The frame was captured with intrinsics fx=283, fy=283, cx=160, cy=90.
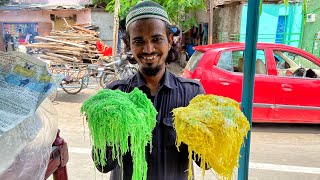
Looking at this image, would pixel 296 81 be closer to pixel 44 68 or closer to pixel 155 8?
pixel 155 8

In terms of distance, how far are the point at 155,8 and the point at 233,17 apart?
390 inches

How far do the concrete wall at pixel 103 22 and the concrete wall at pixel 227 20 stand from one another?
5105mm

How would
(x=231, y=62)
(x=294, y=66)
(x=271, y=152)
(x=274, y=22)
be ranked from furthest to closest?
(x=274, y=22), (x=294, y=66), (x=231, y=62), (x=271, y=152)

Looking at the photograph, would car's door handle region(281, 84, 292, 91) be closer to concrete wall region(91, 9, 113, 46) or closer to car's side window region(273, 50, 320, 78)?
car's side window region(273, 50, 320, 78)

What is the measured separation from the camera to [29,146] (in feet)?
3.11

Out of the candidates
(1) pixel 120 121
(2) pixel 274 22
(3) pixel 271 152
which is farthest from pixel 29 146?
(2) pixel 274 22

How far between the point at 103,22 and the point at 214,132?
13669 millimetres

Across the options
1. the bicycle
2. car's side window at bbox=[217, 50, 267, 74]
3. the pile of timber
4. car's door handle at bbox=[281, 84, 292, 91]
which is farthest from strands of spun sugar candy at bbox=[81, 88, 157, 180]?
the pile of timber

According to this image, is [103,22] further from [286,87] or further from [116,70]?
[286,87]

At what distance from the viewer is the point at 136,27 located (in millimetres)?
1240

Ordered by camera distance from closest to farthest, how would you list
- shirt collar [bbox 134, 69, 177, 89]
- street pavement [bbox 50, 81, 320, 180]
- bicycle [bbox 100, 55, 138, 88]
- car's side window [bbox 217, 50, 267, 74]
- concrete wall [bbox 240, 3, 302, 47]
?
shirt collar [bbox 134, 69, 177, 89]
street pavement [bbox 50, 81, 320, 180]
car's side window [bbox 217, 50, 267, 74]
bicycle [bbox 100, 55, 138, 88]
concrete wall [bbox 240, 3, 302, 47]

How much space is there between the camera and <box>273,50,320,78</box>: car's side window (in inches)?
199

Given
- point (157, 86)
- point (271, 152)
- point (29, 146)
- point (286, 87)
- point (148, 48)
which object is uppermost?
point (148, 48)

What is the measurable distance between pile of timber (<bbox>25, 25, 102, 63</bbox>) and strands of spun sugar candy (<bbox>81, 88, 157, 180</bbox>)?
24.0ft
